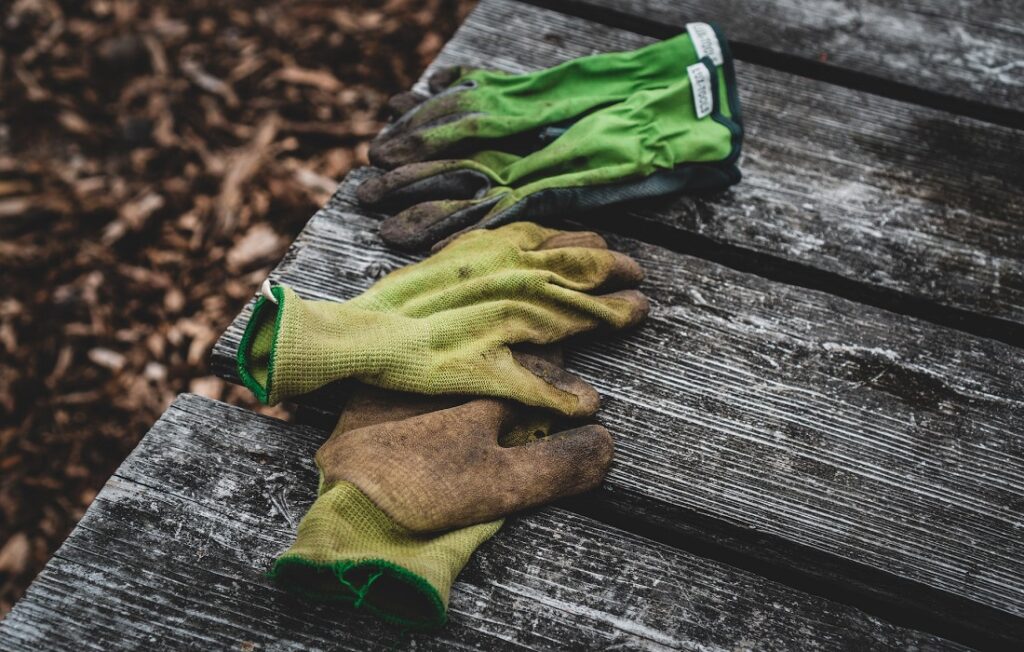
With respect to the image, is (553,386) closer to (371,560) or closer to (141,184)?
(371,560)

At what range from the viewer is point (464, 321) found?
1.37 metres

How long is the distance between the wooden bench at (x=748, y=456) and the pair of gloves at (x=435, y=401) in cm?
7

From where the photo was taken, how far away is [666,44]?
1.88 meters

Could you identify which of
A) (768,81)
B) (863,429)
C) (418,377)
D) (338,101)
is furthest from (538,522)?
(338,101)

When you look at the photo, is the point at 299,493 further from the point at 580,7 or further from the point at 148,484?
the point at 580,7

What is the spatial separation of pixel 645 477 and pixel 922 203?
1041mm

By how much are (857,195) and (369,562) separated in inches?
55.7

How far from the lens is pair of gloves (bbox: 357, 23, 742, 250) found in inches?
64.7

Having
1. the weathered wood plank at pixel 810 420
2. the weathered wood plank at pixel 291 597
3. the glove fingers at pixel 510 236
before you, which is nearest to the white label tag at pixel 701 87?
the weathered wood plank at pixel 810 420

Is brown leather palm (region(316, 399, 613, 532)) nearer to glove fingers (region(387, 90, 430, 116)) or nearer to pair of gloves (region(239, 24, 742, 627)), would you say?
pair of gloves (region(239, 24, 742, 627))

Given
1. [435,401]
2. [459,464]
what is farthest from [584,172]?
[459,464]

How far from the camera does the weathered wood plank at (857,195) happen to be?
167cm

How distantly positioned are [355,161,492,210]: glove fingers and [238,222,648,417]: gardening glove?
0.18m

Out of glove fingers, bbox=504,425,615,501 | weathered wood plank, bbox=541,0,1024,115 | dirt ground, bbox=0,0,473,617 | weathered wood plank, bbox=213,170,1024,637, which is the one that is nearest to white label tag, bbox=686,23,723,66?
weathered wood plank, bbox=541,0,1024,115
